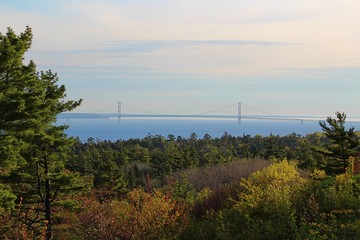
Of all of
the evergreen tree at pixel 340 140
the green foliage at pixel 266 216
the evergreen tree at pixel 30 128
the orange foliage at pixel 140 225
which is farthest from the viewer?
the evergreen tree at pixel 340 140

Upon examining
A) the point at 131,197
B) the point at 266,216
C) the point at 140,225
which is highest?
the point at 266,216

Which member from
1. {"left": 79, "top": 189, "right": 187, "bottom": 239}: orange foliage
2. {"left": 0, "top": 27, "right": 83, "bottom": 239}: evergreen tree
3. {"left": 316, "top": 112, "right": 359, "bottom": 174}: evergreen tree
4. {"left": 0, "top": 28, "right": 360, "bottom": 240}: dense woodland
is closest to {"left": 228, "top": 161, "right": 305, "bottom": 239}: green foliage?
{"left": 0, "top": 28, "right": 360, "bottom": 240}: dense woodland

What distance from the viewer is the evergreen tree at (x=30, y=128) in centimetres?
1552

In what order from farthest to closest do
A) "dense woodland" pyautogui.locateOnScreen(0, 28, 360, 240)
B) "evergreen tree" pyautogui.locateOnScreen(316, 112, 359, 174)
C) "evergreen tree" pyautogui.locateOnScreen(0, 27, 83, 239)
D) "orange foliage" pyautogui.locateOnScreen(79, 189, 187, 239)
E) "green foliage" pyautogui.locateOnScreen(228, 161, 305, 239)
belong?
"evergreen tree" pyautogui.locateOnScreen(316, 112, 359, 174) → "evergreen tree" pyautogui.locateOnScreen(0, 27, 83, 239) → "orange foliage" pyautogui.locateOnScreen(79, 189, 187, 239) → "dense woodland" pyautogui.locateOnScreen(0, 28, 360, 240) → "green foliage" pyautogui.locateOnScreen(228, 161, 305, 239)

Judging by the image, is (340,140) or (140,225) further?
(340,140)

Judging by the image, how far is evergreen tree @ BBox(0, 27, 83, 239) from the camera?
Answer: 15.5 meters

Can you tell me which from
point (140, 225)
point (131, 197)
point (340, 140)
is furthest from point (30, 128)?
point (340, 140)

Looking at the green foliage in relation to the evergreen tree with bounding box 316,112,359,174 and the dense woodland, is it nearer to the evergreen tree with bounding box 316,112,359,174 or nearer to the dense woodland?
the dense woodland

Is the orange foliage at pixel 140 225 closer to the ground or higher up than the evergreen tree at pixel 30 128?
closer to the ground

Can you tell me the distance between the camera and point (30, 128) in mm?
17094

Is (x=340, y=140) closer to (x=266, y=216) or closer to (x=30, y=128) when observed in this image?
(x=266, y=216)

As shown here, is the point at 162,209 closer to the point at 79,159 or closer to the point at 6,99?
the point at 6,99

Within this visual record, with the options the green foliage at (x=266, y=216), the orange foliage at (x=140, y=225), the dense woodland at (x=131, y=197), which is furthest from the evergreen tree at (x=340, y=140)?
the orange foliage at (x=140, y=225)

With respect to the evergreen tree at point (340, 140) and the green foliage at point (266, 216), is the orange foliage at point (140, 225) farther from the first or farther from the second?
the evergreen tree at point (340, 140)
